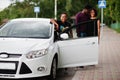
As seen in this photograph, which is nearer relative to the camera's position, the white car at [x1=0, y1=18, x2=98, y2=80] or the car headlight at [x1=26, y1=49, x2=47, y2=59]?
the white car at [x1=0, y1=18, x2=98, y2=80]

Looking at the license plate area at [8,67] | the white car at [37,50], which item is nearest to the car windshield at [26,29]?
the white car at [37,50]

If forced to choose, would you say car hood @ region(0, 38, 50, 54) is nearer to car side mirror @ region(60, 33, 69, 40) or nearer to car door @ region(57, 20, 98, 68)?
car side mirror @ region(60, 33, 69, 40)

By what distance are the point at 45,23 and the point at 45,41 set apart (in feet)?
4.24

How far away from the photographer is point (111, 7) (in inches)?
1547

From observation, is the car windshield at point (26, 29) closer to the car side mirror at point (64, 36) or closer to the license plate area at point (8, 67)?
the car side mirror at point (64, 36)

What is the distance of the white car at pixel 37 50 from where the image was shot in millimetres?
9086

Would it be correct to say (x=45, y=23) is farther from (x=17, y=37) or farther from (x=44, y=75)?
(x=44, y=75)

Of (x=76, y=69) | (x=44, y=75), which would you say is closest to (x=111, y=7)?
(x=76, y=69)

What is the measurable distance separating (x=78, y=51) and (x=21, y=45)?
6.08 ft

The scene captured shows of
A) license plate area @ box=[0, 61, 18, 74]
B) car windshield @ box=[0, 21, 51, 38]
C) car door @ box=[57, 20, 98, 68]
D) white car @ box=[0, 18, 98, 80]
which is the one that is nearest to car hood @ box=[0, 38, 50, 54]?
white car @ box=[0, 18, 98, 80]

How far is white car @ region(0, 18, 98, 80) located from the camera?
9086 millimetres

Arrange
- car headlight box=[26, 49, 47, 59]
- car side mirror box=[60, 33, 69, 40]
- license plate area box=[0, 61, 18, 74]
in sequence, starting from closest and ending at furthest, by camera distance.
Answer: license plate area box=[0, 61, 18, 74] → car headlight box=[26, 49, 47, 59] → car side mirror box=[60, 33, 69, 40]

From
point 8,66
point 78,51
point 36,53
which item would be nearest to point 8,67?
point 8,66

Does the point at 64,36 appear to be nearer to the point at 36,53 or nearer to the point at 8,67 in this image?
the point at 36,53
